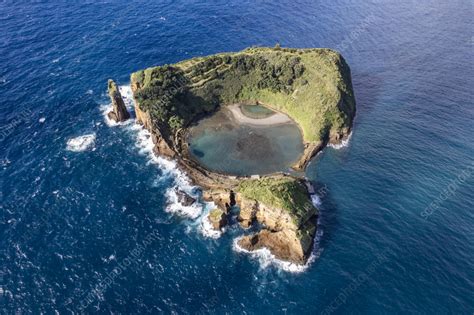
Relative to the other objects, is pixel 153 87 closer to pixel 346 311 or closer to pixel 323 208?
pixel 323 208

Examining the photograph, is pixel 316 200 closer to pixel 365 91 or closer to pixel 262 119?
pixel 262 119

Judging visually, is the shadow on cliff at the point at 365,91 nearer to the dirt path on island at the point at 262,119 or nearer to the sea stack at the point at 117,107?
the dirt path on island at the point at 262,119

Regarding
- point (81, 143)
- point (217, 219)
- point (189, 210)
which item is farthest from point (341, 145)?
point (81, 143)

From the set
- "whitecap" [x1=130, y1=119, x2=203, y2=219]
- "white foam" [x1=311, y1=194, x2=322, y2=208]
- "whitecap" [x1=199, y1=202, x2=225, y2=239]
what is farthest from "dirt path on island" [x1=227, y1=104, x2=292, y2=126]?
"whitecap" [x1=199, y1=202, x2=225, y2=239]

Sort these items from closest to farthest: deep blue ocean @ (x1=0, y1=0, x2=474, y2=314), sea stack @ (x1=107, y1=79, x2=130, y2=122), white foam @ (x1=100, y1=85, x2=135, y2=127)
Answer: deep blue ocean @ (x1=0, y1=0, x2=474, y2=314)
sea stack @ (x1=107, y1=79, x2=130, y2=122)
white foam @ (x1=100, y1=85, x2=135, y2=127)

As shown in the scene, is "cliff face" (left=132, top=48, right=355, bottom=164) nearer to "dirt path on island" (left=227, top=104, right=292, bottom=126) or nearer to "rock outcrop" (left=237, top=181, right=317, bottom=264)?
"dirt path on island" (left=227, top=104, right=292, bottom=126)

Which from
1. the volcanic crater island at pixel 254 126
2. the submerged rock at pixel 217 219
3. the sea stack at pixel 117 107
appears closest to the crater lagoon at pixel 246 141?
the volcanic crater island at pixel 254 126
